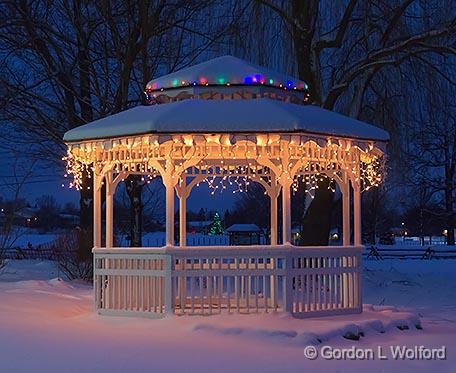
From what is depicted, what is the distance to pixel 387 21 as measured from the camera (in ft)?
74.4

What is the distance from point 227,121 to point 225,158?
2.27 meters

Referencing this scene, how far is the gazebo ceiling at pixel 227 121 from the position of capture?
12.7 m

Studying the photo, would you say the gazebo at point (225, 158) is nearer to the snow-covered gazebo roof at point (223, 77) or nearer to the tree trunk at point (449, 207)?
the snow-covered gazebo roof at point (223, 77)

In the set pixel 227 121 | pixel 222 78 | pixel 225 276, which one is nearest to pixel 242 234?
pixel 222 78

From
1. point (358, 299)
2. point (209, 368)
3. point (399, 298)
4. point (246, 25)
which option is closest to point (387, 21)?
point (246, 25)

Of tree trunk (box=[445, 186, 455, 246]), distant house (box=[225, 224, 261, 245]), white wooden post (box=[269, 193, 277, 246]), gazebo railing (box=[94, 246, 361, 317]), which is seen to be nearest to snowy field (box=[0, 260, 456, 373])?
gazebo railing (box=[94, 246, 361, 317])

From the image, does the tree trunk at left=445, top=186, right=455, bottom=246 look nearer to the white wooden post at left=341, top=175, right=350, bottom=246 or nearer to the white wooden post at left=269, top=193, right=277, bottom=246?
the white wooden post at left=269, top=193, right=277, bottom=246

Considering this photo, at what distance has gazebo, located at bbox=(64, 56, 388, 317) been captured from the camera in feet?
42.2

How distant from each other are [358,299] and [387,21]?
10876mm

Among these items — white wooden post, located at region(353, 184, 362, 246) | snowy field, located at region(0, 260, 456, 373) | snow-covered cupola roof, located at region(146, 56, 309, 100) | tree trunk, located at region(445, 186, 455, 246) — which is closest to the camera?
snowy field, located at region(0, 260, 456, 373)

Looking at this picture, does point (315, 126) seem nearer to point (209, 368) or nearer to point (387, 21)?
point (209, 368)

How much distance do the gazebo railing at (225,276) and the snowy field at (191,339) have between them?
37cm

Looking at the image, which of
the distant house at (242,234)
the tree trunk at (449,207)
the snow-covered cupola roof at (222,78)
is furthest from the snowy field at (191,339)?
the distant house at (242,234)

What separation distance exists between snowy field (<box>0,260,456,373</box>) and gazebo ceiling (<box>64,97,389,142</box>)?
2949 millimetres
